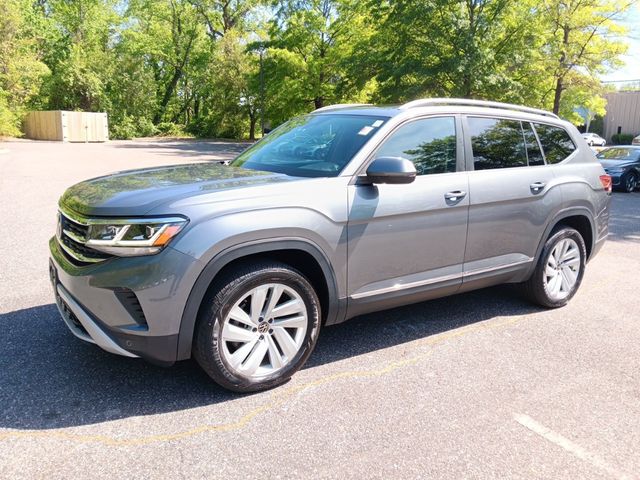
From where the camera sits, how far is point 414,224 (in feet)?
12.1

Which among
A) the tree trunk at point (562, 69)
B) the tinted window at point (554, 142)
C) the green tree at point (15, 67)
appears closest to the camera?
the tinted window at point (554, 142)

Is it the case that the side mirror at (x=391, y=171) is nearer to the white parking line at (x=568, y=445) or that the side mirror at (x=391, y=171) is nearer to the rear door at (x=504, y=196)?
the rear door at (x=504, y=196)

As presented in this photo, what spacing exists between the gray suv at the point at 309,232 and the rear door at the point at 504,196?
0.01 meters

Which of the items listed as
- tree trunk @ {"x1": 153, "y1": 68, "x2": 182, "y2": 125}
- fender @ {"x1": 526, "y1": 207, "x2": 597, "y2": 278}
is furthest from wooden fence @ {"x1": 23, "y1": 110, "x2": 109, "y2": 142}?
fender @ {"x1": 526, "y1": 207, "x2": 597, "y2": 278}

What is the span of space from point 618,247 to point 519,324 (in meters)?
4.38

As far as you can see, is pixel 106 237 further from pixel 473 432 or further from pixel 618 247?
pixel 618 247

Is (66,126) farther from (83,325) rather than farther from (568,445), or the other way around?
(568,445)

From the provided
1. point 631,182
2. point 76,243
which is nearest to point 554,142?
point 76,243

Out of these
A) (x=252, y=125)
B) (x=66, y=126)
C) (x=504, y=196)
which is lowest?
(x=504, y=196)

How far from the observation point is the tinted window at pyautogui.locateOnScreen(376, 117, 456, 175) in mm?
3770

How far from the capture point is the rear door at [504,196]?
4102 millimetres

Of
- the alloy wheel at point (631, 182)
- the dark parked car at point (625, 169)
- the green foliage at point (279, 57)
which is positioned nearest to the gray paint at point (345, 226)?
the dark parked car at point (625, 169)

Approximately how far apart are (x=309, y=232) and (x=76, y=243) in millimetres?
1377

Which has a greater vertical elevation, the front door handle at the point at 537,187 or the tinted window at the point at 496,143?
the tinted window at the point at 496,143
